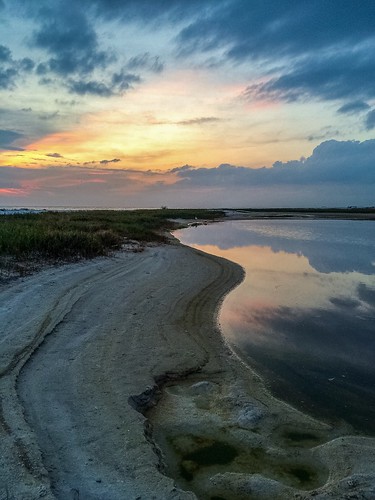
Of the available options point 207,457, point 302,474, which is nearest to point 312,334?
point 302,474

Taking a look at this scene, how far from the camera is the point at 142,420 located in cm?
554

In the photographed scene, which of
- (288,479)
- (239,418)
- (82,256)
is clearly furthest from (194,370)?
(82,256)

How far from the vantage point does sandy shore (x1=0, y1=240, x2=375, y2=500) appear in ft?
14.2

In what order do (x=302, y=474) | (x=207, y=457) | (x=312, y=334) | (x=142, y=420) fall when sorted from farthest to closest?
(x=312, y=334), (x=142, y=420), (x=207, y=457), (x=302, y=474)

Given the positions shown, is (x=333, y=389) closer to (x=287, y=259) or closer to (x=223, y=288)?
(x=223, y=288)

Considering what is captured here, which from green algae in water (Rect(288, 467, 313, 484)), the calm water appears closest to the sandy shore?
green algae in water (Rect(288, 467, 313, 484))

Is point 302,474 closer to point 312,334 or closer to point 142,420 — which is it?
point 142,420

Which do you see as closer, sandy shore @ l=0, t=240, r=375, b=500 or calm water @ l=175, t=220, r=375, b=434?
sandy shore @ l=0, t=240, r=375, b=500

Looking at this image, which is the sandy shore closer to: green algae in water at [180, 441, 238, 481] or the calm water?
green algae in water at [180, 441, 238, 481]

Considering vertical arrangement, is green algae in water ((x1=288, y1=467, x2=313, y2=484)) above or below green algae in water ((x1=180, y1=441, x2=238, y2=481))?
below

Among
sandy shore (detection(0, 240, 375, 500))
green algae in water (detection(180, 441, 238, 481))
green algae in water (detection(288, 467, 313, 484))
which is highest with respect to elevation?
sandy shore (detection(0, 240, 375, 500))

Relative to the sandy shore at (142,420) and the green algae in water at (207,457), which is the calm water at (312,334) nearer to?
the sandy shore at (142,420)

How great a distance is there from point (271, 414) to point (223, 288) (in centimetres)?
966

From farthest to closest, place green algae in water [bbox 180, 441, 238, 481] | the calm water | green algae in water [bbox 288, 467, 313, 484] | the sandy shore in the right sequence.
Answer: the calm water, green algae in water [bbox 180, 441, 238, 481], green algae in water [bbox 288, 467, 313, 484], the sandy shore
